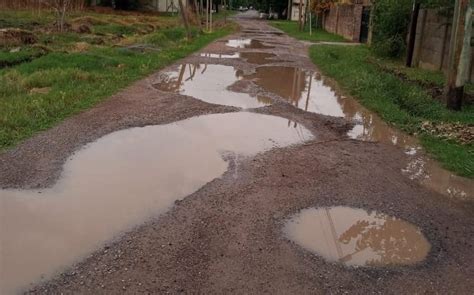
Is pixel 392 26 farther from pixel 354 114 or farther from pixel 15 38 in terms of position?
pixel 15 38

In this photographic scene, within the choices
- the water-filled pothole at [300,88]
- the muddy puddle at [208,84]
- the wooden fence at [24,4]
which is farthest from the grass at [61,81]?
the wooden fence at [24,4]

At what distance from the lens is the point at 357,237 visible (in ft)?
15.3

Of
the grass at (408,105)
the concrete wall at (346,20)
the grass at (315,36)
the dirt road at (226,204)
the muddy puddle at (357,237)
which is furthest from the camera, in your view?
the grass at (315,36)

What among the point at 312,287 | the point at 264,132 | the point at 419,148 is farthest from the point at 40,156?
the point at 419,148

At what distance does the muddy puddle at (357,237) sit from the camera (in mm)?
4293

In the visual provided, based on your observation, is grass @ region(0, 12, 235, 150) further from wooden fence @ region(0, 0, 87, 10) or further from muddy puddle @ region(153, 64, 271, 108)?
wooden fence @ region(0, 0, 87, 10)

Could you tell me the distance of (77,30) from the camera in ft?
71.9

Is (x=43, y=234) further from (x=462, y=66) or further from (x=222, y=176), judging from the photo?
(x=462, y=66)

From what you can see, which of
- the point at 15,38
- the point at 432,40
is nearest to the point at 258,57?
the point at 432,40

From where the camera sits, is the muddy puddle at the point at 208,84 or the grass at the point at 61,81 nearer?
the grass at the point at 61,81

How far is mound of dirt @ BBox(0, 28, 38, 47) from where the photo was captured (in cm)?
1609

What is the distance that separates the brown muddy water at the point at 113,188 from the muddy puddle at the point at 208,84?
181 centimetres

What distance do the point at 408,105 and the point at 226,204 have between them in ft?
21.3

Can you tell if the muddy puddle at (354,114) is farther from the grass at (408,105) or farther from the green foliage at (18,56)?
the green foliage at (18,56)
